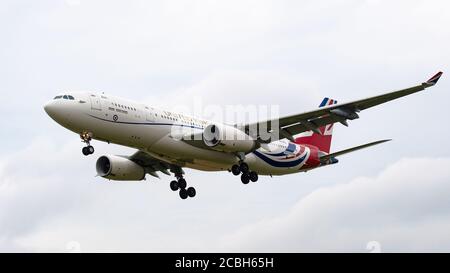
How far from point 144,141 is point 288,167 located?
35.8 ft

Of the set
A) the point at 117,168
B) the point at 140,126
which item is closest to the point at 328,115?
the point at 140,126

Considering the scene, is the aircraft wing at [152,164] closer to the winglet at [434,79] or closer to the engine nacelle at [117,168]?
the engine nacelle at [117,168]

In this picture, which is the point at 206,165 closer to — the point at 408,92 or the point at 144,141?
the point at 144,141

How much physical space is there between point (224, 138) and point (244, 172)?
3.64 meters

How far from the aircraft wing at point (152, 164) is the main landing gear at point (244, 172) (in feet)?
17.1

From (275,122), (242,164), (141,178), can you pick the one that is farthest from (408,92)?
(141,178)

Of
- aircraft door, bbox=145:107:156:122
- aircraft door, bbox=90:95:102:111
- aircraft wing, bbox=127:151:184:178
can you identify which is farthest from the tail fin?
aircraft door, bbox=90:95:102:111

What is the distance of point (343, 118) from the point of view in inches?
1823

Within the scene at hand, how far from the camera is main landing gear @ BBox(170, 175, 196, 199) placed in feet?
179

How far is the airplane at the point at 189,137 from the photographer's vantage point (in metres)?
44.8

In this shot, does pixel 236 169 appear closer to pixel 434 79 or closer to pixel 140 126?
pixel 140 126

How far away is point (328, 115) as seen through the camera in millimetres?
46688

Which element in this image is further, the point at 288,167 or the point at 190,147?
the point at 288,167

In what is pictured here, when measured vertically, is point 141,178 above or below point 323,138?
below
